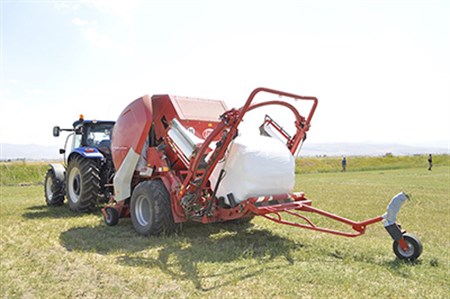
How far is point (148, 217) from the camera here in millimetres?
6844

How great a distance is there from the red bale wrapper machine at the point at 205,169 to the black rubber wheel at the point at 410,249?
12 millimetres

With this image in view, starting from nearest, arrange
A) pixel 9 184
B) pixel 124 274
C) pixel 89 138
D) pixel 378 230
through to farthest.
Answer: pixel 124 274 → pixel 378 230 → pixel 89 138 → pixel 9 184

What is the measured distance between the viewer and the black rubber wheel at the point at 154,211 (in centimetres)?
644

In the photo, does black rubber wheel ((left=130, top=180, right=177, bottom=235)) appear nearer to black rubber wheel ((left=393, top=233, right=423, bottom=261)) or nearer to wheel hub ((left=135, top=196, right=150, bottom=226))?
wheel hub ((left=135, top=196, right=150, bottom=226))

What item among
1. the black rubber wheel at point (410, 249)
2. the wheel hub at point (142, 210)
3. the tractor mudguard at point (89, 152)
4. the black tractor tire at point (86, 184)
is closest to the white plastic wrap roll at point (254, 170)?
the wheel hub at point (142, 210)

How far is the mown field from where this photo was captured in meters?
4.05

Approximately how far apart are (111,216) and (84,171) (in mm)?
Result: 1788

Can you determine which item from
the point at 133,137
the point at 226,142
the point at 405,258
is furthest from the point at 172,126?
the point at 405,258

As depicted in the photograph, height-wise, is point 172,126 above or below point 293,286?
above

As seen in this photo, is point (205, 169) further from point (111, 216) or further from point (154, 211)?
point (111, 216)

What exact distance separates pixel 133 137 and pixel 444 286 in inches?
209

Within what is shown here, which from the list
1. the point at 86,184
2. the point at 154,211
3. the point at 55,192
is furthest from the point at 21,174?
the point at 154,211

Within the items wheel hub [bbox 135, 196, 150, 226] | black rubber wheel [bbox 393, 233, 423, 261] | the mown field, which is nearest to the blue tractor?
the mown field

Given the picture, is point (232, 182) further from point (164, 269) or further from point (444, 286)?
point (444, 286)
